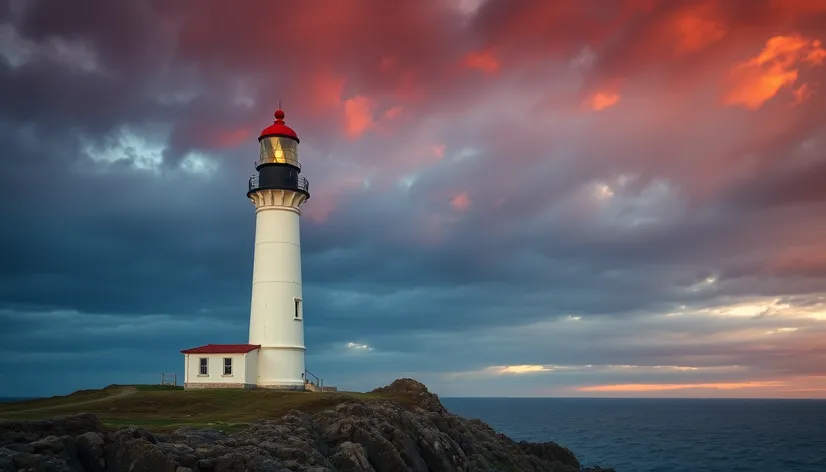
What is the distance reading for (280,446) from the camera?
19500 mm

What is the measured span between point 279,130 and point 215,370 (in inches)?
627

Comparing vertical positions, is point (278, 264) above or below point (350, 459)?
above

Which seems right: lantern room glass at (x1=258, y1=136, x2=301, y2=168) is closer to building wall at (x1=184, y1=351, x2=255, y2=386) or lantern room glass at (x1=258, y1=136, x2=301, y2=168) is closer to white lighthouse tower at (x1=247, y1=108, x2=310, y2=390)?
white lighthouse tower at (x1=247, y1=108, x2=310, y2=390)

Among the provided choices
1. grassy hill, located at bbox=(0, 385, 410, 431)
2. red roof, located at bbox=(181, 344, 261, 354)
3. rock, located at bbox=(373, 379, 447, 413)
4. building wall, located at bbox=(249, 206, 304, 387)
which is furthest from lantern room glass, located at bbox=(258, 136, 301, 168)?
rock, located at bbox=(373, 379, 447, 413)

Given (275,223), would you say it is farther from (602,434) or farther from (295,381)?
(602,434)

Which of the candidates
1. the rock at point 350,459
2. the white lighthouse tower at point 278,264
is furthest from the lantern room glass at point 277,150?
the rock at point 350,459

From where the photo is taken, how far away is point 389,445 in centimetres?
2308

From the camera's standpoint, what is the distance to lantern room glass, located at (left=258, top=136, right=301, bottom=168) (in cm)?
4503

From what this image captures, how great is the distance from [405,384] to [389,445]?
858 inches

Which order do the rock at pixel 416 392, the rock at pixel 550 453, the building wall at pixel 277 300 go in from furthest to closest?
the building wall at pixel 277 300 → the rock at pixel 550 453 → the rock at pixel 416 392

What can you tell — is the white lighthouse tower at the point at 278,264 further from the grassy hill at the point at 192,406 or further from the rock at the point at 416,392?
the rock at the point at 416,392

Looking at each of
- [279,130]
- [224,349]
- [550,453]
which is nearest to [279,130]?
[279,130]

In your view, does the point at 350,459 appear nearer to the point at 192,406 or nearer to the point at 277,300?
the point at 192,406

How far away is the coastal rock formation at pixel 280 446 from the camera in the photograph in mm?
15945
